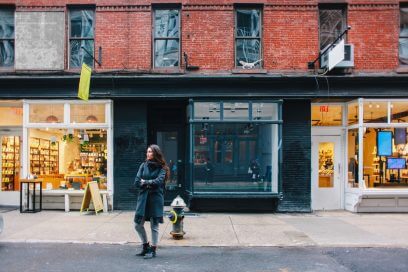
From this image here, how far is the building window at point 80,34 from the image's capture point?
45.9 ft

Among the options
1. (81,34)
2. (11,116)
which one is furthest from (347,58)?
(11,116)

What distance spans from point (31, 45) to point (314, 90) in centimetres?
859

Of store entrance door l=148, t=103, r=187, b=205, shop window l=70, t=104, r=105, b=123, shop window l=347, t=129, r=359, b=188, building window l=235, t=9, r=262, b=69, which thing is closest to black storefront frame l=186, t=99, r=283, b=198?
store entrance door l=148, t=103, r=187, b=205

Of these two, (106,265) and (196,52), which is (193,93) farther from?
(106,265)

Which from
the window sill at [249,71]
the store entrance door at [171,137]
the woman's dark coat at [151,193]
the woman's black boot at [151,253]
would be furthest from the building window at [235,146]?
the woman's black boot at [151,253]

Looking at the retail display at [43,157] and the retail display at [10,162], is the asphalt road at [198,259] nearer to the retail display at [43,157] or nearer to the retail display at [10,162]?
the retail display at [43,157]

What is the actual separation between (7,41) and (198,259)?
32.1 feet

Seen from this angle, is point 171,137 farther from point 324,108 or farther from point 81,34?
point 324,108

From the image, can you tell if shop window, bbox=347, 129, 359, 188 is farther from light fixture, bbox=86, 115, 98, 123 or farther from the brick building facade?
light fixture, bbox=86, 115, 98, 123

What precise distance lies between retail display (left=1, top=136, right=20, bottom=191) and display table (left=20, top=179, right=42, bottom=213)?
1.43 m

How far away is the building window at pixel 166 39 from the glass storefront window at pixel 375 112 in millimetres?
5894

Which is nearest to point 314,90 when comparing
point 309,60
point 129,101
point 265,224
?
point 309,60

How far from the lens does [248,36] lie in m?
13.9

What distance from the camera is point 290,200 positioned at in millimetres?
13750
